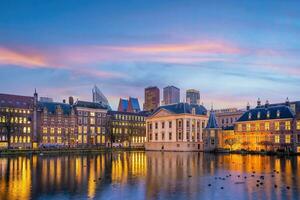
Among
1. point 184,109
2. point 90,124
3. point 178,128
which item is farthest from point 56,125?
point 184,109

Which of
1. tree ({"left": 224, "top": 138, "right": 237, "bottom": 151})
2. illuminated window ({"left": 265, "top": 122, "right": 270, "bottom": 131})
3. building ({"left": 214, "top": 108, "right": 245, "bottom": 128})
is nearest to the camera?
illuminated window ({"left": 265, "top": 122, "right": 270, "bottom": 131})

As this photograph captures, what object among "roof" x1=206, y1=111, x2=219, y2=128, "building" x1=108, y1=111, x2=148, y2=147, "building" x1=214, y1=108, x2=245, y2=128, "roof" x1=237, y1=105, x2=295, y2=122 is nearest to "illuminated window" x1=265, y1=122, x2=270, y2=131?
"roof" x1=237, y1=105, x2=295, y2=122

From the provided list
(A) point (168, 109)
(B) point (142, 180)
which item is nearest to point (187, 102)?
(A) point (168, 109)

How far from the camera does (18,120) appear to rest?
5492 inches

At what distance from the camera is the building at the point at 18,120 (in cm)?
13312

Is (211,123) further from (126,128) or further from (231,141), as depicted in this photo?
(126,128)

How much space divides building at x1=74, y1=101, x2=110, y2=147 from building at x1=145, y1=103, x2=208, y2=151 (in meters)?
23.9

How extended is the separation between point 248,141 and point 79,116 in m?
69.5

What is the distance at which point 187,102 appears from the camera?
152 meters

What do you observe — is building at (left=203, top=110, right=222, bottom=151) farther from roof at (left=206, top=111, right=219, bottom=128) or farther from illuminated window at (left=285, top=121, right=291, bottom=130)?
illuminated window at (left=285, top=121, right=291, bottom=130)

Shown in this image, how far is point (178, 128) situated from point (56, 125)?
4731 cm

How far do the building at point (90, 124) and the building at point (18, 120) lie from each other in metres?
19.8

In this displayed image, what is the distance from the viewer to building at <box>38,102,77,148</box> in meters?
145

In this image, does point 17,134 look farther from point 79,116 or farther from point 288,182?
point 288,182
